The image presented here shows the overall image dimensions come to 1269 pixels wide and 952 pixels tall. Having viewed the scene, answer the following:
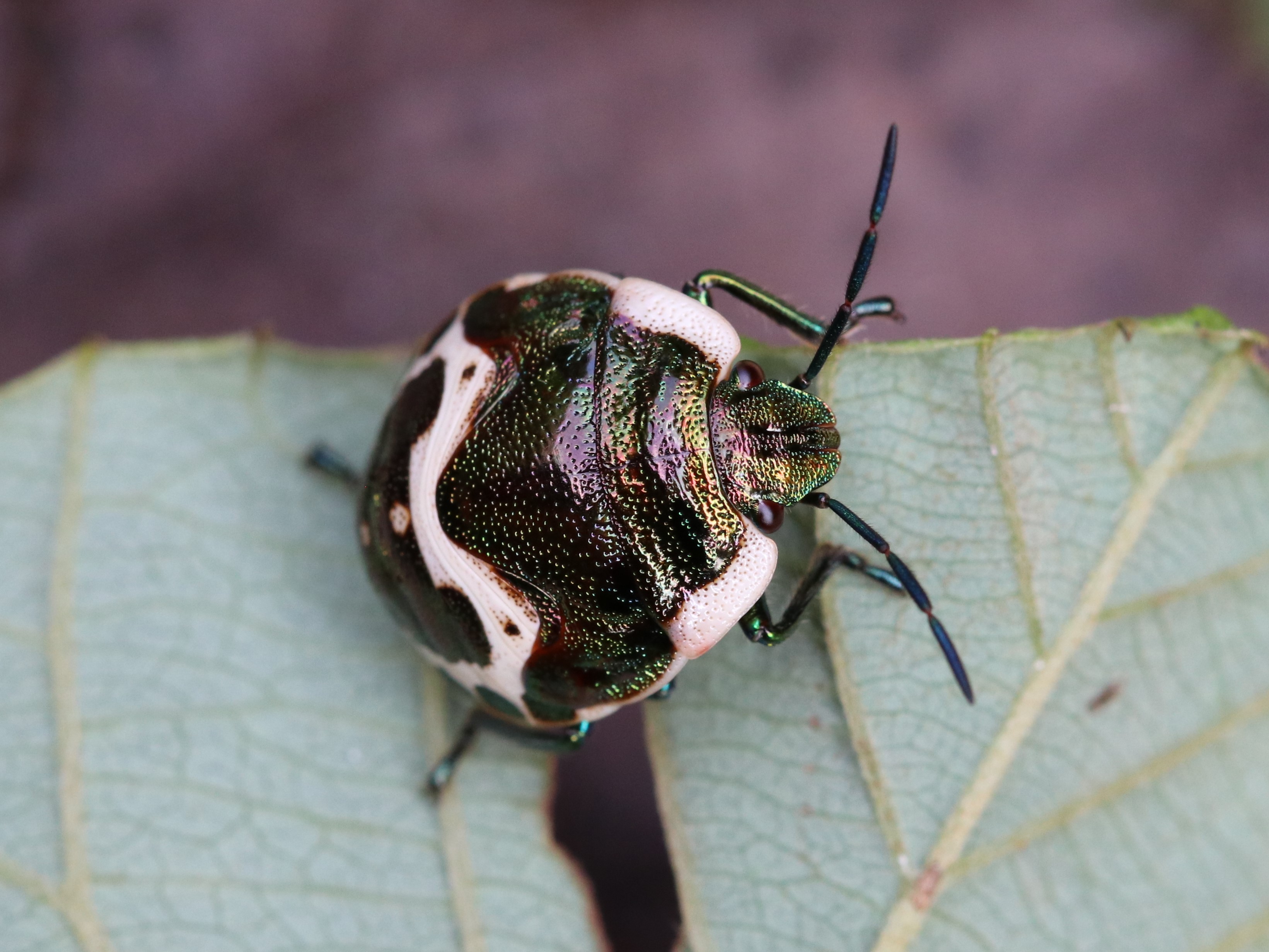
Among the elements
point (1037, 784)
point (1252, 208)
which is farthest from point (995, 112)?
point (1037, 784)

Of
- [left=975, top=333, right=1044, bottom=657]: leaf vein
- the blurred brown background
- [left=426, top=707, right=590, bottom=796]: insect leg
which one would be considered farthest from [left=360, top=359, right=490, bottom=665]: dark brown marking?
the blurred brown background

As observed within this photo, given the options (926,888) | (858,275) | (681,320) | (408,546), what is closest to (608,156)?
(681,320)

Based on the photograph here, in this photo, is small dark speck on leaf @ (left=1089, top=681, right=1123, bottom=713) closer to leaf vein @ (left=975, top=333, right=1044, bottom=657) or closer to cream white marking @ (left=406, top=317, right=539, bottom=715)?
leaf vein @ (left=975, top=333, right=1044, bottom=657)

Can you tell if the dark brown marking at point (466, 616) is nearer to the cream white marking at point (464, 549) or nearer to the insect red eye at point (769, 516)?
the cream white marking at point (464, 549)

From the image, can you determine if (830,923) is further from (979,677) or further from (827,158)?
(827,158)

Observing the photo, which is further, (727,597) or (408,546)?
A: (408,546)

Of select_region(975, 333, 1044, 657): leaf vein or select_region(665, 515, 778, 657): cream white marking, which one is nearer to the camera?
select_region(665, 515, 778, 657): cream white marking

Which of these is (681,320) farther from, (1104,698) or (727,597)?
(1104,698)
